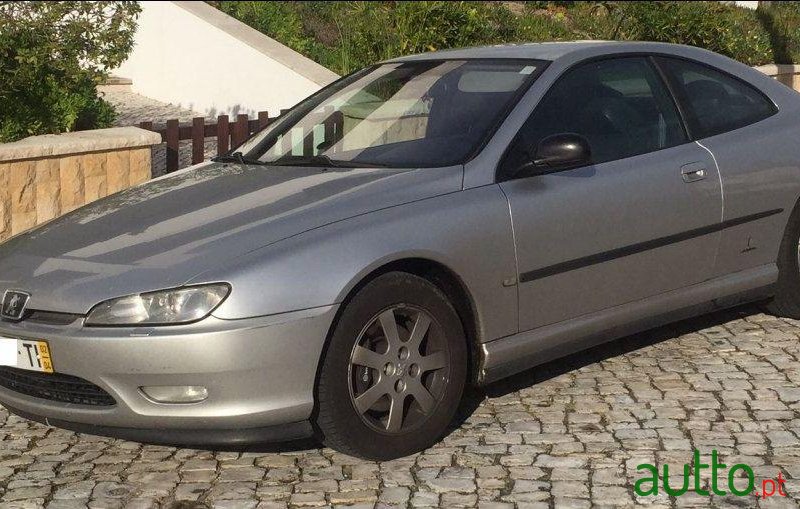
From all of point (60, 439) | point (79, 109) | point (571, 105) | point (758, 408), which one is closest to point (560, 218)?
point (571, 105)

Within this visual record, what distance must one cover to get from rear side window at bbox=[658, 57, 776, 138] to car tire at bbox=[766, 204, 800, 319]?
0.56m

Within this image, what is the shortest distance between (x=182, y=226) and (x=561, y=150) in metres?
1.57

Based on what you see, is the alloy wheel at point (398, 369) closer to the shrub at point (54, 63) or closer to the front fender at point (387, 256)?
the front fender at point (387, 256)

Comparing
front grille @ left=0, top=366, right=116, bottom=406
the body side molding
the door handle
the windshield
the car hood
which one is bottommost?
front grille @ left=0, top=366, right=116, bottom=406

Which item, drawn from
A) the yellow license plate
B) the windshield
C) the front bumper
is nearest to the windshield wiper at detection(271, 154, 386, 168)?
the windshield

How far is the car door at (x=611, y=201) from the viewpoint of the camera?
5.43 meters

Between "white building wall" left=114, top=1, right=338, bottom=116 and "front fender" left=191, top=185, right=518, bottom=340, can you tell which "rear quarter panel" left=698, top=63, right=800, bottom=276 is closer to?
"front fender" left=191, top=185, right=518, bottom=340

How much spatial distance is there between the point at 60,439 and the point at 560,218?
231 centimetres

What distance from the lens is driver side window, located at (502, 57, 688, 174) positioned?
18.6ft

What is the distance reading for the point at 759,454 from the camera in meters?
4.99

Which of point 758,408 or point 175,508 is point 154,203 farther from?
point 758,408

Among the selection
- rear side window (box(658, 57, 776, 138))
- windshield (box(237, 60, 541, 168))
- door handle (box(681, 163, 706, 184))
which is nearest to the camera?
windshield (box(237, 60, 541, 168))

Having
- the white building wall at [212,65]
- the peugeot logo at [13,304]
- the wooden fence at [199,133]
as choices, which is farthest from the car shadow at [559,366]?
the white building wall at [212,65]

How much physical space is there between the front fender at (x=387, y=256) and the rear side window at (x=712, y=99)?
4.93ft
